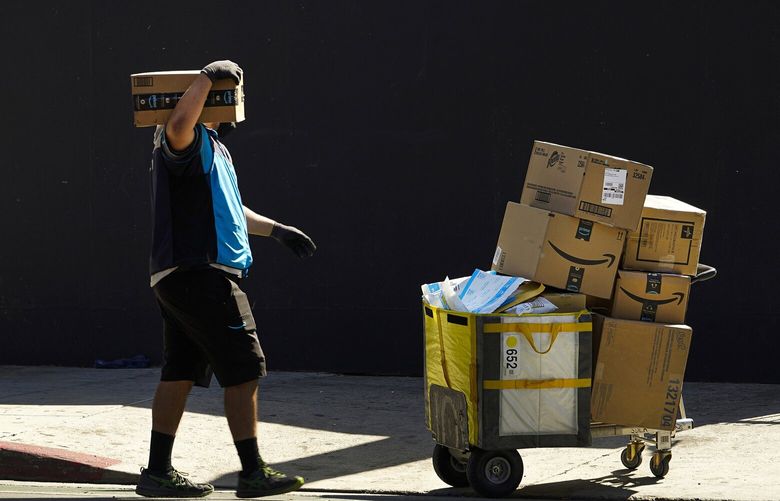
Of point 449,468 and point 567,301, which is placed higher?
point 567,301

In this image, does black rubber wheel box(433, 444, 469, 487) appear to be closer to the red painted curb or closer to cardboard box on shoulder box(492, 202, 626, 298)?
cardboard box on shoulder box(492, 202, 626, 298)

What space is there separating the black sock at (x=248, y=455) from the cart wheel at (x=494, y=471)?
981 mm

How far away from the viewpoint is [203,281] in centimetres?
573

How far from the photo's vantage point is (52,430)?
7.47 m

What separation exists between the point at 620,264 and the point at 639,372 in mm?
541

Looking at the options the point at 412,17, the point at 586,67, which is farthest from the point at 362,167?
the point at 586,67

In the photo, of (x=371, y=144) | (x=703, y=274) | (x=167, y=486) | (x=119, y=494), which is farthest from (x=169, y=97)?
(x=371, y=144)

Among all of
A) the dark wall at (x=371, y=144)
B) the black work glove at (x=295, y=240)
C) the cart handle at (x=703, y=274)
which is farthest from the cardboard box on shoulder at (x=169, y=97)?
the dark wall at (x=371, y=144)

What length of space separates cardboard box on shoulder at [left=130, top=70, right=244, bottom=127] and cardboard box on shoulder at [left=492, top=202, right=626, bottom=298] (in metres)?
Answer: 1.57

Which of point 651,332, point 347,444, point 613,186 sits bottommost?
point 347,444

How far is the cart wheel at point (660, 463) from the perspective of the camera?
613 centimetres

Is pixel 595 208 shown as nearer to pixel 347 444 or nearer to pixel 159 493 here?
pixel 347 444

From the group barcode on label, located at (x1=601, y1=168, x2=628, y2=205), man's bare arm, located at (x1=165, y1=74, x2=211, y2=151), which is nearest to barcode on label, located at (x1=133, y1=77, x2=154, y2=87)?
man's bare arm, located at (x1=165, y1=74, x2=211, y2=151)

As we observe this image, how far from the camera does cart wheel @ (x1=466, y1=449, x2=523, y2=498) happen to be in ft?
19.2
